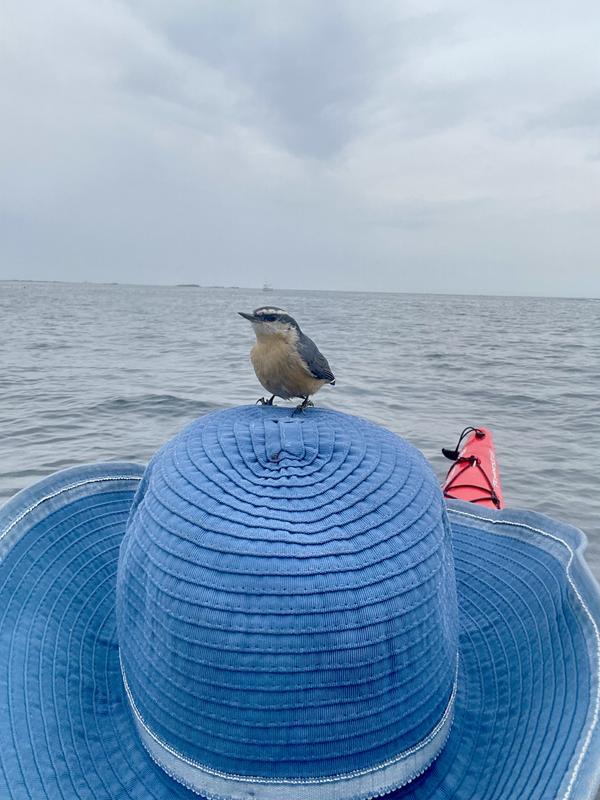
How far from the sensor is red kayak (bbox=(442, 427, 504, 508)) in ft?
14.1

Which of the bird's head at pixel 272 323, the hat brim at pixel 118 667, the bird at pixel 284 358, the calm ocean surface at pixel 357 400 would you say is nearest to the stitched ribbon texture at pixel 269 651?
the hat brim at pixel 118 667

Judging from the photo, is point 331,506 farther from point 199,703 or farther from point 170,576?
point 199,703

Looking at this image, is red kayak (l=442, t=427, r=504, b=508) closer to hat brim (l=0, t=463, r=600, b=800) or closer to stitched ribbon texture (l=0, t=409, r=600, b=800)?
hat brim (l=0, t=463, r=600, b=800)

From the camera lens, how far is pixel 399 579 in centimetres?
133

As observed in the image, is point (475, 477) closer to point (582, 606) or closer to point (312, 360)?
point (312, 360)

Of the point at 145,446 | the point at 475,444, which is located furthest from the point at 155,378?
the point at 475,444

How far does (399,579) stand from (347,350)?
17557 mm

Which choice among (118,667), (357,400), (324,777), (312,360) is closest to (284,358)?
(312,360)

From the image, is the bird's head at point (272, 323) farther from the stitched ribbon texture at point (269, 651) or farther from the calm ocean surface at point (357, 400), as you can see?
the calm ocean surface at point (357, 400)

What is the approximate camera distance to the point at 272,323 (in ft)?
10.4

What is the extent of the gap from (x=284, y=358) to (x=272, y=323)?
0.25 metres

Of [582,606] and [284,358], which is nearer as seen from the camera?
[582,606]

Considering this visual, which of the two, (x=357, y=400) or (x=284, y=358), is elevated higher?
(x=284, y=358)

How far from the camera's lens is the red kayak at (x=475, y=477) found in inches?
169
